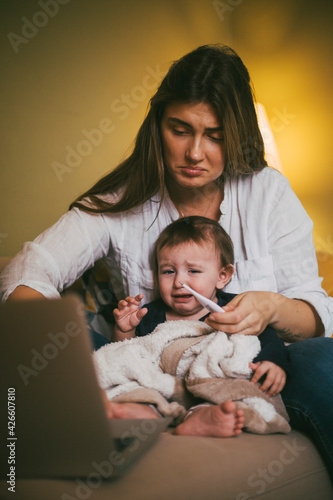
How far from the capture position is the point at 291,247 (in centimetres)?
126

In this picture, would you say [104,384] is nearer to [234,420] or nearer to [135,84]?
[234,420]

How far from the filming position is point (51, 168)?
2.04 m

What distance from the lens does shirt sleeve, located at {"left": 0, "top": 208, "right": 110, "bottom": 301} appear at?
1053 mm

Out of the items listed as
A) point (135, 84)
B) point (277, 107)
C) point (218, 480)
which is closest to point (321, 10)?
point (277, 107)

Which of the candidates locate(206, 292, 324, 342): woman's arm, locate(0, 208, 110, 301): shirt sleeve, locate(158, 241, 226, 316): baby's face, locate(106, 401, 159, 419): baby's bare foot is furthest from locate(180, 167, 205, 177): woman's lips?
locate(106, 401, 159, 419): baby's bare foot

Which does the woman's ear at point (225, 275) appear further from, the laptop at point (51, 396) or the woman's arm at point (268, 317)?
the laptop at point (51, 396)

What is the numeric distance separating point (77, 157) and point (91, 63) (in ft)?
1.52

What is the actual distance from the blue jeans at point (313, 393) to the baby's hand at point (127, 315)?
0.40 metres

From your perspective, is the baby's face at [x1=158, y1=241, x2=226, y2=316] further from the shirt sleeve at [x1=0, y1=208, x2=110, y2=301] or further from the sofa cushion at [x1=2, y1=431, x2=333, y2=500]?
the sofa cushion at [x1=2, y1=431, x2=333, y2=500]

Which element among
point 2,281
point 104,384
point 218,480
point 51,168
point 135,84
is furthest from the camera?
point 135,84

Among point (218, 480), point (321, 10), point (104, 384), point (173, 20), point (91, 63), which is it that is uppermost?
point (173, 20)

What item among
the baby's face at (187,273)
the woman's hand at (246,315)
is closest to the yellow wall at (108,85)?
the baby's face at (187,273)

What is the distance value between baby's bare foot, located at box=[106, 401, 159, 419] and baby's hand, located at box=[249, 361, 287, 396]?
21 centimetres

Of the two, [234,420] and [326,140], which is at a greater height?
[326,140]
